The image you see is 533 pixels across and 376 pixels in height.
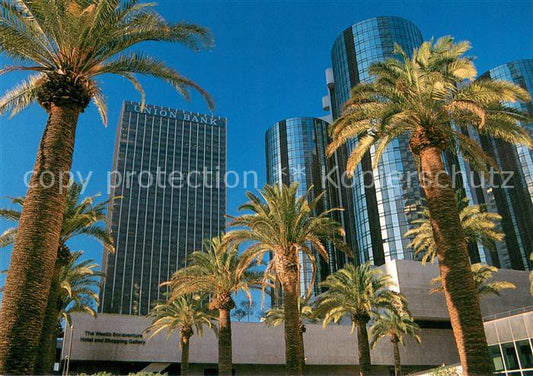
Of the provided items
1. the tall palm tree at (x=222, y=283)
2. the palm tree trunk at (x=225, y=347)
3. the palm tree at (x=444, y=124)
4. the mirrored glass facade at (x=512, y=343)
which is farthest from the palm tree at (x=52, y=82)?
the mirrored glass facade at (x=512, y=343)

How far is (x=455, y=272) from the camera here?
48.3 feet

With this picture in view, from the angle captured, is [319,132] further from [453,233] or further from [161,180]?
[453,233]

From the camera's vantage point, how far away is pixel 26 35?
13633 mm

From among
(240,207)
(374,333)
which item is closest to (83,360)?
(374,333)

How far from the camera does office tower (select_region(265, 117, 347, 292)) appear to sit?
435ft

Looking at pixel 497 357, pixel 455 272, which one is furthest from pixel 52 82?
pixel 497 357

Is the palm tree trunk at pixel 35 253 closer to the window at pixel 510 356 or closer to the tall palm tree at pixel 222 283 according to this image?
the tall palm tree at pixel 222 283

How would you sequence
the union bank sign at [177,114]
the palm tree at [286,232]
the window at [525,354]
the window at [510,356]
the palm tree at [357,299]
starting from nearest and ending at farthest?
the palm tree at [286,232], the window at [525,354], the window at [510,356], the palm tree at [357,299], the union bank sign at [177,114]

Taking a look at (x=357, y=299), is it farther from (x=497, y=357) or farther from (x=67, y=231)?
(x=67, y=231)

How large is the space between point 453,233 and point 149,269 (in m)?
149

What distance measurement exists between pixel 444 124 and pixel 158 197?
155 meters

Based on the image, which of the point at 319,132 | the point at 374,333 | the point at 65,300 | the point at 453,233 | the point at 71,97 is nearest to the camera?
the point at 71,97

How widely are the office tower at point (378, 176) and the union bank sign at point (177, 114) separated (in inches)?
3491

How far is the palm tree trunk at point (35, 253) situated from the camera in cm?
1004
